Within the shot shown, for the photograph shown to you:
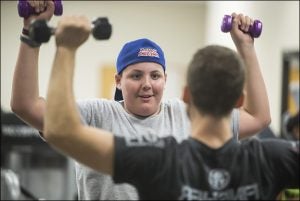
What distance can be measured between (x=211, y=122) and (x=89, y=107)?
59cm

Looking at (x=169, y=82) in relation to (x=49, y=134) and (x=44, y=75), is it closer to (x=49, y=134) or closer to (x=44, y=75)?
(x=44, y=75)

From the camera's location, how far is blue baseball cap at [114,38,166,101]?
1.87 m

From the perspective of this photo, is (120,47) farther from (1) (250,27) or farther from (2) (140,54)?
(1) (250,27)

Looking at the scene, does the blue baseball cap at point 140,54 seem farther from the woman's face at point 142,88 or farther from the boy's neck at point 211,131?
the boy's neck at point 211,131

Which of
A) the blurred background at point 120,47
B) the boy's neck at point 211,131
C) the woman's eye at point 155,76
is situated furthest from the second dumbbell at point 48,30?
the blurred background at point 120,47

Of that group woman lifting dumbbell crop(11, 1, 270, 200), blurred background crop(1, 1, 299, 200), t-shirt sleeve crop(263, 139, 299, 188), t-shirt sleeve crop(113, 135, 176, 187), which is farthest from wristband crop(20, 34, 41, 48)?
blurred background crop(1, 1, 299, 200)

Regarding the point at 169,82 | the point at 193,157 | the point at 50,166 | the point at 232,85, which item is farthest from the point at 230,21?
the point at 169,82

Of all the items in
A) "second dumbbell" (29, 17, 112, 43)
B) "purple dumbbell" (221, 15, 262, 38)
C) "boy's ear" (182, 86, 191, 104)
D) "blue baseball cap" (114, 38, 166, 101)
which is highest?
"purple dumbbell" (221, 15, 262, 38)

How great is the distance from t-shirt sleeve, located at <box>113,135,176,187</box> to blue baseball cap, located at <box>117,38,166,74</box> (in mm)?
593

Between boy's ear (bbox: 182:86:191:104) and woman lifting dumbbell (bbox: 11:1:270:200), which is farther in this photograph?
woman lifting dumbbell (bbox: 11:1:270:200)

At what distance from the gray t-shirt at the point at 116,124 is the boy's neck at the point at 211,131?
0.37 m

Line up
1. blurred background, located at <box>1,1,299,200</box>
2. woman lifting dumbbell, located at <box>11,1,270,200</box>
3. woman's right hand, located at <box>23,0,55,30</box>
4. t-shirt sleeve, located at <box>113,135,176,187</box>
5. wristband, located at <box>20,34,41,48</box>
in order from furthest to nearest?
blurred background, located at <box>1,1,299,200</box> < woman lifting dumbbell, located at <box>11,1,270,200</box> < woman's right hand, located at <box>23,0,55,30</box> < wristband, located at <box>20,34,41,48</box> < t-shirt sleeve, located at <box>113,135,176,187</box>

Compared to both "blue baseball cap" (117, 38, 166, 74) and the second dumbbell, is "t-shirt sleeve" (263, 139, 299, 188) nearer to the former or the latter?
the second dumbbell

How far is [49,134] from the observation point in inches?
50.4
